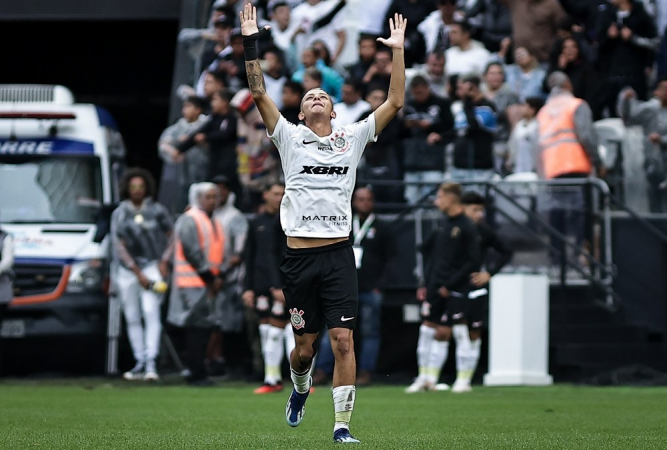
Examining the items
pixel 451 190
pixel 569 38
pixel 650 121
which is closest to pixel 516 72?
pixel 569 38

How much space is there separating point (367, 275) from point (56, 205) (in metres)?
4.69

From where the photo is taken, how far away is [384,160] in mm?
19125

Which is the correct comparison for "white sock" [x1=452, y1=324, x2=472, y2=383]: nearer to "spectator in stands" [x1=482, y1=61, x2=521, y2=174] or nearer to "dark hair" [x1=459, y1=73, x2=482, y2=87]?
"spectator in stands" [x1=482, y1=61, x2=521, y2=174]

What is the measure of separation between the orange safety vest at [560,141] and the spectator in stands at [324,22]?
16.5 feet

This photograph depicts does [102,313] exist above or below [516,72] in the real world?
below

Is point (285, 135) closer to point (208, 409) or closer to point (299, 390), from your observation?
point (299, 390)

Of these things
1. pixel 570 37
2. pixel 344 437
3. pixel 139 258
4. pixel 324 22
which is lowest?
pixel 344 437

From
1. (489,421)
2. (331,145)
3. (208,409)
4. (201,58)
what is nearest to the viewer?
(331,145)

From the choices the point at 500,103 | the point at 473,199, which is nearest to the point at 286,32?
the point at 500,103

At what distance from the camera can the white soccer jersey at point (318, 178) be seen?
9.83 meters

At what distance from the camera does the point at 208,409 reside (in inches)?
522

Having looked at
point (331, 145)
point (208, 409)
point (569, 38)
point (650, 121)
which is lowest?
point (208, 409)

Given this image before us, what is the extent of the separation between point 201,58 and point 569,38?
6607mm

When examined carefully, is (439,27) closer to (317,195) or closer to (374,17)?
(374,17)
